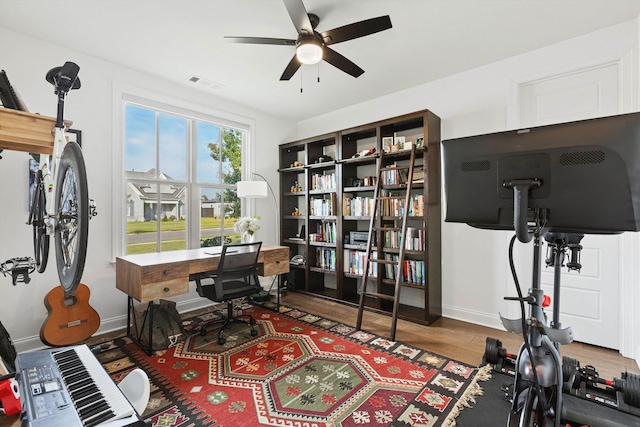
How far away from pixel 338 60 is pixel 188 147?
225cm

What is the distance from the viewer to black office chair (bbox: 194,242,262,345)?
2600 millimetres

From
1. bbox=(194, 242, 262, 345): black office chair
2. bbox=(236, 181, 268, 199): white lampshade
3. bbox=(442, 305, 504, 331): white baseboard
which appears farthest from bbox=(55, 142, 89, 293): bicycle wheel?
bbox=(442, 305, 504, 331): white baseboard

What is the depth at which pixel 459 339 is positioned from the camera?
2.66 meters

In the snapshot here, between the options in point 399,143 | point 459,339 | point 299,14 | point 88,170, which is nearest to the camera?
point 299,14

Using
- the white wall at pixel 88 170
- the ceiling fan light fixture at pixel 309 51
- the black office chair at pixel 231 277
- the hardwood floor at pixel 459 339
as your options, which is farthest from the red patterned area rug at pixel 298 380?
the ceiling fan light fixture at pixel 309 51

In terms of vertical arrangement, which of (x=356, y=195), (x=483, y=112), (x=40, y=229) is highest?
(x=483, y=112)

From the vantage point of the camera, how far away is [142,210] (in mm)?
3264

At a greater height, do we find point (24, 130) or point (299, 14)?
point (299, 14)

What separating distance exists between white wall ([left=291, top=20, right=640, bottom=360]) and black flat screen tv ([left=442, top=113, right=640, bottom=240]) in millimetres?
2261

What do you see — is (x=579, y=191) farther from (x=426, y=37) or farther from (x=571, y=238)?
(x=426, y=37)

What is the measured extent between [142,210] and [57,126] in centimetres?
206

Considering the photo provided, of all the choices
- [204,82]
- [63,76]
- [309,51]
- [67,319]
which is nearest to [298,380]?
[67,319]

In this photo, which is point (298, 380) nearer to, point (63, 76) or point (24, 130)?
point (24, 130)

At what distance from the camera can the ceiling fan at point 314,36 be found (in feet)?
5.96
